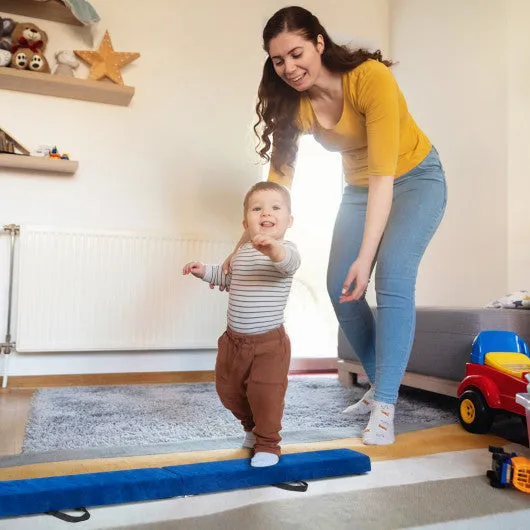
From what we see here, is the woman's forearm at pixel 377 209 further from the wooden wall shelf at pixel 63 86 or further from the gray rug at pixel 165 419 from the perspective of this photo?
the wooden wall shelf at pixel 63 86

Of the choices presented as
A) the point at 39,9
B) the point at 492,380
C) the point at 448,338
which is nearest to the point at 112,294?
the point at 39,9

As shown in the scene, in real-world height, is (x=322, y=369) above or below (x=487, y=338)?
below

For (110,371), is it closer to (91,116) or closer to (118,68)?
(91,116)

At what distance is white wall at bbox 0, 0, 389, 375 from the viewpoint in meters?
2.51

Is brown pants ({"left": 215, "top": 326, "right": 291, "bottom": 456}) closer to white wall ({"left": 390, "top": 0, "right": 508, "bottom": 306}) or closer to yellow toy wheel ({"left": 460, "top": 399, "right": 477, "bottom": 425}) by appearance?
yellow toy wheel ({"left": 460, "top": 399, "right": 477, "bottom": 425})

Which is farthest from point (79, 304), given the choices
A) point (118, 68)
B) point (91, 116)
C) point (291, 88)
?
point (291, 88)

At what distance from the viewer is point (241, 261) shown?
123cm

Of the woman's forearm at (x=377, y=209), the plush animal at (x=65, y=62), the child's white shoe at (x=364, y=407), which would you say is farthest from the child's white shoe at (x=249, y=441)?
the plush animal at (x=65, y=62)

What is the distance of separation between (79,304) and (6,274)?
1.07 feet

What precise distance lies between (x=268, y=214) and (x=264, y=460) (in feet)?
1.61

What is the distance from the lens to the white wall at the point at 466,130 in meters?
2.48

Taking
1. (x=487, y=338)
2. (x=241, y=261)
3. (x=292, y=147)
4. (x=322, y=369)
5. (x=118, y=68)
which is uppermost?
(x=118, y=68)

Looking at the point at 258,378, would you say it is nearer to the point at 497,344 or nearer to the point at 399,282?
the point at 399,282

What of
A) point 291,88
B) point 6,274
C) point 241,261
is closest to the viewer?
point 241,261
